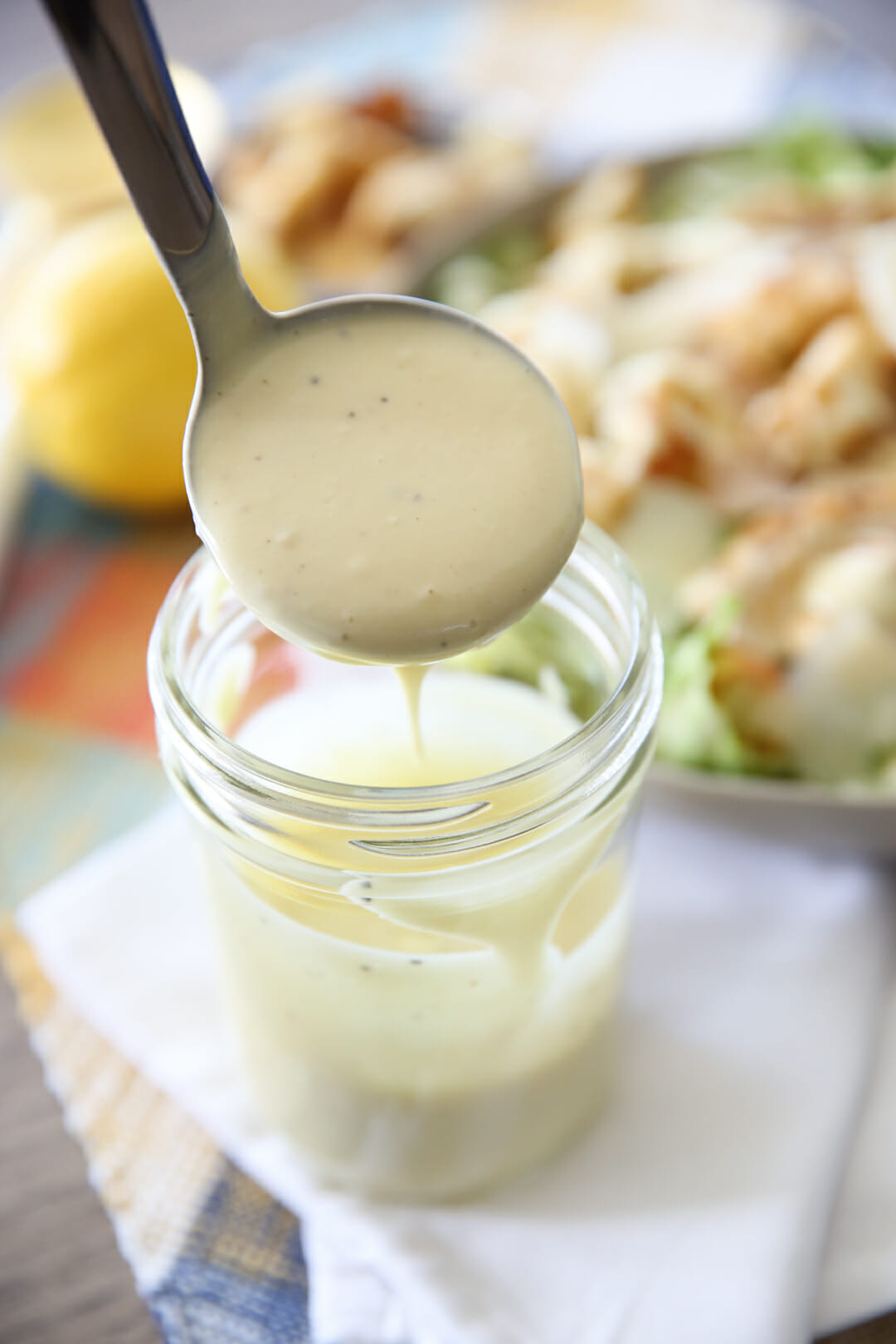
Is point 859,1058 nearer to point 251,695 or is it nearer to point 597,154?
point 251,695

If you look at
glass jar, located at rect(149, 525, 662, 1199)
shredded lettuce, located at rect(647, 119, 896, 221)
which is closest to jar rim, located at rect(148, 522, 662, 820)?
glass jar, located at rect(149, 525, 662, 1199)

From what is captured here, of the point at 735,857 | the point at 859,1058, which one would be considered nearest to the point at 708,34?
the point at 735,857

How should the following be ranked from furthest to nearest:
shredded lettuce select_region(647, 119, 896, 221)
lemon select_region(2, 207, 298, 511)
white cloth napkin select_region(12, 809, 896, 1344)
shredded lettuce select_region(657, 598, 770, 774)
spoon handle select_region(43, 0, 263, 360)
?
shredded lettuce select_region(647, 119, 896, 221) → lemon select_region(2, 207, 298, 511) → shredded lettuce select_region(657, 598, 770, 774) → white cloth napkin select_region(12, 809, 896, 1344) → spoon handle select_region(43, 0, 263, 360)

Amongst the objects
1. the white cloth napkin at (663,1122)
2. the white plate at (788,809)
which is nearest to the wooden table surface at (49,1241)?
the white cloth napkin at (663,1122)

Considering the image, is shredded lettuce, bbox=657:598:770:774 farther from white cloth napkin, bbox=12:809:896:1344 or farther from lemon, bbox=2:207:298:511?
lemon, bbox=2:207:298:511

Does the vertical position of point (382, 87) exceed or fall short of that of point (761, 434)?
it exceeds it

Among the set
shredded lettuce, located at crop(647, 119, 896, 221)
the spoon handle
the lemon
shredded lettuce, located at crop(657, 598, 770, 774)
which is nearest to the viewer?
the spoon handle

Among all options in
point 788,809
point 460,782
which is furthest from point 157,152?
point 788,809

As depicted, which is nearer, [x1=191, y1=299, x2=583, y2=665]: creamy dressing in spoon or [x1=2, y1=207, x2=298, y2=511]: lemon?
[x1=191, y1=299, x2=583, y2=665]: creamy dressing in spoon
